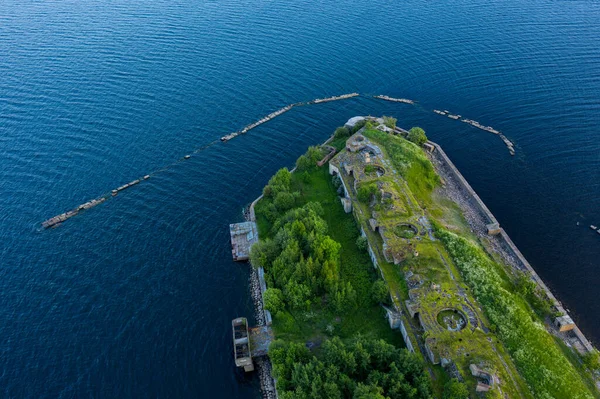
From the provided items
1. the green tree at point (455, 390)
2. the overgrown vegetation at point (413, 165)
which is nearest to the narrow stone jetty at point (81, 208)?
the overgrown vegetation at point (413, 165)

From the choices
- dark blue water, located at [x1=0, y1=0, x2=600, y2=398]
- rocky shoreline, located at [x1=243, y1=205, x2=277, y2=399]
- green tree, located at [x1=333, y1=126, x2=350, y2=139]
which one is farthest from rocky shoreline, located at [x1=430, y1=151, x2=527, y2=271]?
rocky shoreline, located at [x1=243, y1=205, x2=277, y2=399]

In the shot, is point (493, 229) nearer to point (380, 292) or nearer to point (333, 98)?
point (380, 292)

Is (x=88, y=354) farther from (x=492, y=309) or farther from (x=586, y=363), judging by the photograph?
(x=586, y=363)

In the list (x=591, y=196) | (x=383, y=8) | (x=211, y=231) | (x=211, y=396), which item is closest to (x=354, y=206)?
(x=211, y=231)

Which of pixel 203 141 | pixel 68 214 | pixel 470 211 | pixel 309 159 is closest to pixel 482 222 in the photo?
pixel 470 211

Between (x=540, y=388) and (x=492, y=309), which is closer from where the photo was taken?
(x=540, y=388)

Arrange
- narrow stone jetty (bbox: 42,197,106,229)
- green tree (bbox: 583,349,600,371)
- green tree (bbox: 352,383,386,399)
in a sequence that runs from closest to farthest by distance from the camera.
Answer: green tree (bbox: 352,383,386,399) → green tree (bbox: 583,349,600,371) → narrow stone jetty (bbox: 42,197,106,229)

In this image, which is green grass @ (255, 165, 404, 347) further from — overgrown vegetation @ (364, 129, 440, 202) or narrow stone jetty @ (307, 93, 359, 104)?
narrow stone jetty @ (307, 93, 359, 104)
